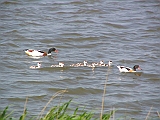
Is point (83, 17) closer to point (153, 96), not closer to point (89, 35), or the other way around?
point (89, 35)

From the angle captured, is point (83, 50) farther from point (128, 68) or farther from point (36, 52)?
point (128, 68)

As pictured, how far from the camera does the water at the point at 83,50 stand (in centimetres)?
1208

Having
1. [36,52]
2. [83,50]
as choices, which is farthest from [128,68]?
[36,52]

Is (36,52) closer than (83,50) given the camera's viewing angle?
Yes

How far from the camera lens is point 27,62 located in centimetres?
1532

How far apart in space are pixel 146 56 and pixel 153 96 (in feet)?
11.9

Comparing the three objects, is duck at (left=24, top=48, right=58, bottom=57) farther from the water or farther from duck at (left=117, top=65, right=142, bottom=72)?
duck at (left=117, top=65, right=142, bottom=72)

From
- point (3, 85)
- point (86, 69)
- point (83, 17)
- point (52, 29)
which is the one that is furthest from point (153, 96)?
point (83, 17)

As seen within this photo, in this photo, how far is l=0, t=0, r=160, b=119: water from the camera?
39.6 ft

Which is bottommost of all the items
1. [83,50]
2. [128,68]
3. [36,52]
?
[128,68]

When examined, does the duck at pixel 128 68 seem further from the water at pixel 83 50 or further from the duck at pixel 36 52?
the duck at pixel 36 52

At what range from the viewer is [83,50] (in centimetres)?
1647

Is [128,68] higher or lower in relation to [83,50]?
lower

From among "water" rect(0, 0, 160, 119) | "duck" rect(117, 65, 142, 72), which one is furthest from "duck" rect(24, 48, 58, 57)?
"duck" rect(117, 65, 142, 72)
